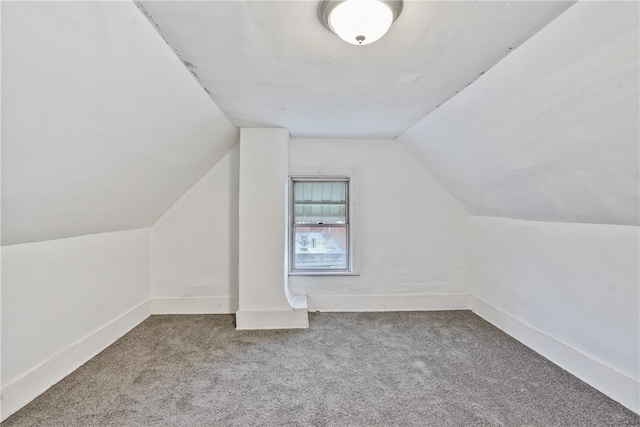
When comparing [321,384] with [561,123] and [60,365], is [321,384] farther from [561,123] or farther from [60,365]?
[561,123]

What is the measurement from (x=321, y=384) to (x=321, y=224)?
187 cm

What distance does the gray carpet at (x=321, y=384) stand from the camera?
1783 millimetres

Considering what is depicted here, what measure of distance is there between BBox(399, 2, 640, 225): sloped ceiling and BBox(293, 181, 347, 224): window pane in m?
1.26

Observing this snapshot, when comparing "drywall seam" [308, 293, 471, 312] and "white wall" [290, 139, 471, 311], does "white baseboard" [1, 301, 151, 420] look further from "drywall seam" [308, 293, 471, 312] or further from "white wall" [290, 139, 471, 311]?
"drywall seam" [308, 293, 471, 312]

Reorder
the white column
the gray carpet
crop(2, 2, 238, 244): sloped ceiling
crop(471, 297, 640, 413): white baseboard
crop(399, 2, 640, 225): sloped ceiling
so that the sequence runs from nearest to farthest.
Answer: crop(2, 2, 238, 244): sloped ceiling < crop(399, 2, 640, 225): sloped ceiling < the gray carpet < crop(471, 297, 640, 413): white baseboard < the white column

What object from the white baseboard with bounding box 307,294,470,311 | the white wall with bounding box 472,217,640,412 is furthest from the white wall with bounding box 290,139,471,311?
the white wall with bounding box 472,217,640,412

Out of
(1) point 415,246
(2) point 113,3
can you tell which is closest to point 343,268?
(1) point 415,246

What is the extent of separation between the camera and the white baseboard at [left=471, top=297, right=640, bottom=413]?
6.24ft

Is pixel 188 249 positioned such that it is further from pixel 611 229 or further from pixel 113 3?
pixel 611 229

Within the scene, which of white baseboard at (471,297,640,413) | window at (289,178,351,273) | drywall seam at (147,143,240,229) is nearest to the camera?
white baseboard at (471,297,640,413)

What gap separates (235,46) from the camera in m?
1.55

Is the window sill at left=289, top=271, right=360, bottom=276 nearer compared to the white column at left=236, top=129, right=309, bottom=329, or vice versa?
the white column at left=236, top=129, right=309, bottom=329

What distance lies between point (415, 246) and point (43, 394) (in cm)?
344

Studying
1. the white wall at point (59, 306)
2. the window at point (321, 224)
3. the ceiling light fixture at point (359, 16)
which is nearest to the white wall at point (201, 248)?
the white wall at point (59, 306)
